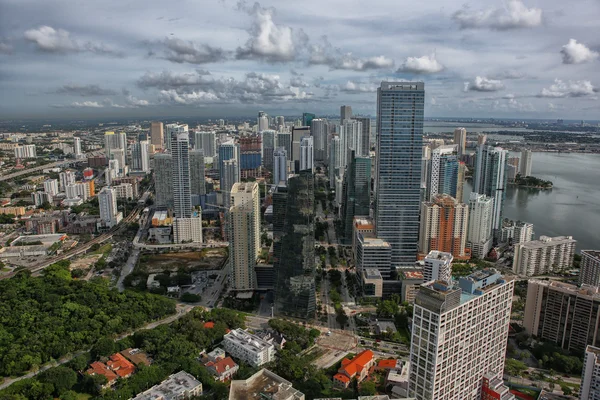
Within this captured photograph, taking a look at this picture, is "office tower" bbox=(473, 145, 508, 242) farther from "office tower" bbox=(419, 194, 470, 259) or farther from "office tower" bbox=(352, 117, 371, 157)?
"office tower" bbox=(352, 117, 371, 157)

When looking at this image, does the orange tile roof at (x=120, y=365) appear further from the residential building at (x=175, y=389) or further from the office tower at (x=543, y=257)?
the office tower at (x=543, y=257)

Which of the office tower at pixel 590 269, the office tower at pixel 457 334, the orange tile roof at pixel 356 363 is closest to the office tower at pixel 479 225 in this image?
the office tower at pixel 590 269

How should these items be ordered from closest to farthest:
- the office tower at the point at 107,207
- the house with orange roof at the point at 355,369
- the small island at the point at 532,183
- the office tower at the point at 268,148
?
1. the house with orange roof at the point at 355,369
2. the office tower at the point at 107,207
3. the small island at the point at 532,183
4. the office tower at the point at 268,148

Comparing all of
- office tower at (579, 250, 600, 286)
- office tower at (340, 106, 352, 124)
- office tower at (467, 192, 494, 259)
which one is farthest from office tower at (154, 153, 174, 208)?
office tower at (340, 106, 352, 124)

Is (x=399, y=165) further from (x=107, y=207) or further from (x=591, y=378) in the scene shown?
(x=107, y=207)

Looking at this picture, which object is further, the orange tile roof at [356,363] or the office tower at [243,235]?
the office tower at [243,235]

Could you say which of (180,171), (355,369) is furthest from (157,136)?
(355,369)
